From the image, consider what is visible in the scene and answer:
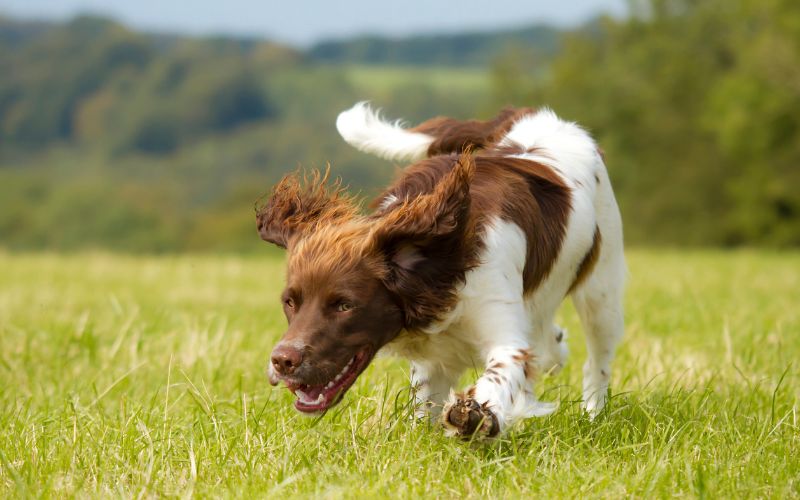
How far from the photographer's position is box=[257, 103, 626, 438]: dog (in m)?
3.17

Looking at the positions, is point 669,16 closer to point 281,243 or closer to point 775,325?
point 775,325

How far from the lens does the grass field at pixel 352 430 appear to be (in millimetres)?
2871

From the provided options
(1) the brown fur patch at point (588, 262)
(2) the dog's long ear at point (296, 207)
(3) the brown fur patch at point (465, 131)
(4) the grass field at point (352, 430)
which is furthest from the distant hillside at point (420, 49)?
(2) the dog's long ear at point (296, 207)

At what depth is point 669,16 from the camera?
138ft

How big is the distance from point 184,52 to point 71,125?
16.8 m

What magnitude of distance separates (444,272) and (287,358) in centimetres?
61

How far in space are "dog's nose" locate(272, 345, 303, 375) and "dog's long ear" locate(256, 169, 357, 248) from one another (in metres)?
0.59

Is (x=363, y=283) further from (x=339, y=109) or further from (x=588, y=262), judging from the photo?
(x=339, y=109)

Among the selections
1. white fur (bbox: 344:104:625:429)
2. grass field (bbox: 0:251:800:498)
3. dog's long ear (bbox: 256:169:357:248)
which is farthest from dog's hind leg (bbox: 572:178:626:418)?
dog's long ear (bbox: 256:169:357:248)

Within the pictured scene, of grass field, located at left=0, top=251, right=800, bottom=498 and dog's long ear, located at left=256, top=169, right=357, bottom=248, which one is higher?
dog's long ear, located at left=256, top=169, right=357, bottom=248

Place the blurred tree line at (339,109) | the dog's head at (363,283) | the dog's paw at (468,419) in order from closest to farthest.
Result: the dog's paw at (468,419)
the dog's head at (363,283)
the blurred tree line at (339,109)

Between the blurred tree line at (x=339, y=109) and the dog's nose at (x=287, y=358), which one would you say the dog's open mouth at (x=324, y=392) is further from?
the blurred tree line at (x=339, y=109)

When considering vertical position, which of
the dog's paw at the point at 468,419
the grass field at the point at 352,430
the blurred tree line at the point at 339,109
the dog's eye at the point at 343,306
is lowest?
the blurred tree line at the point at 339,109

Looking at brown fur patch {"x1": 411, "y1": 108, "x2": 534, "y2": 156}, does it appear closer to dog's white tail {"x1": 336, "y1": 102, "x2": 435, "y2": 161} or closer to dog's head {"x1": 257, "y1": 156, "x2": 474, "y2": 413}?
dog's white tail {"x1": 336, "y1": 102, "x2": 435, "y2": 161}
